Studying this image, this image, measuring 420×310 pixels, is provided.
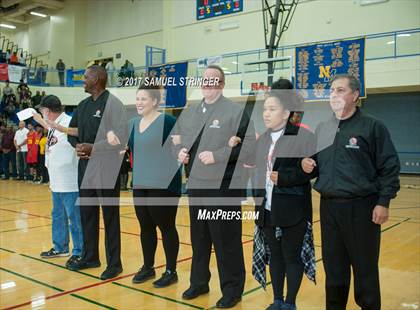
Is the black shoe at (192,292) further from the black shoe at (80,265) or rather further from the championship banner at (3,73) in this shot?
the championship banner at (3,73)

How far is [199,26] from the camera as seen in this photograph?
746 inches

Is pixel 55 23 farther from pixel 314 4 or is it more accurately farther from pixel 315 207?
pixel 315 207

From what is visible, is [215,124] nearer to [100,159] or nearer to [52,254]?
[100,159]

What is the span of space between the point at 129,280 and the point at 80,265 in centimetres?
65

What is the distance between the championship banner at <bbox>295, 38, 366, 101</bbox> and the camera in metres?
A: 9.65

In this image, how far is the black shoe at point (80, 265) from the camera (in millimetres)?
4195

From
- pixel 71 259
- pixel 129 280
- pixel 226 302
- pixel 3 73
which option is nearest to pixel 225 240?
pixel 226 302

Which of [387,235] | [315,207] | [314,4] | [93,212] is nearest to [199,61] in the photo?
[314,4]

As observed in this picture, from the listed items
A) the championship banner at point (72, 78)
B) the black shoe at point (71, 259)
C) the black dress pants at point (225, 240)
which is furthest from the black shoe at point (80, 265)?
the championship banner at point (72, 78)

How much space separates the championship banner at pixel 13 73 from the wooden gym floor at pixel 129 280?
1359 cm

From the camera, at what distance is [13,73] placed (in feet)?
60.6

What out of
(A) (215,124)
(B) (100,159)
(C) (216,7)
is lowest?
(B) (100,159)

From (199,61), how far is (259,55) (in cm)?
237

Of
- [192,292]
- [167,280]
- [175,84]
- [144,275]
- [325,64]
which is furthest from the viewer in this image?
[175,84]
